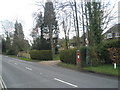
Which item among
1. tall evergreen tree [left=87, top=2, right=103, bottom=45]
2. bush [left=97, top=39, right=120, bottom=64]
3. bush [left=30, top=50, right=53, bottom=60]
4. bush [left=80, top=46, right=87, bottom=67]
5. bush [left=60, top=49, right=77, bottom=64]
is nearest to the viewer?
bush [left=80, top=46, right=87, bottom=67]

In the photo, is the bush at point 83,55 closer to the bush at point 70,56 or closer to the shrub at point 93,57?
the shrub at point 93,57

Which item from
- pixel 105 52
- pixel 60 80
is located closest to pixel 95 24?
pixel 105 52

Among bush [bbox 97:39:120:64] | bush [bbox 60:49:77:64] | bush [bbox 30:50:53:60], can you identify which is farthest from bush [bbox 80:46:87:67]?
bush [bbox 30:50:53:60]

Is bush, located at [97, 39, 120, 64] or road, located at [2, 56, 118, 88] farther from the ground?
bush, located at [97, 39, 120, 64]

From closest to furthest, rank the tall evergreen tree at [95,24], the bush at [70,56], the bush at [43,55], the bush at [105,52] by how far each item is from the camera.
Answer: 1. the bush at [105,52]
2. the bush at [70,56]
3. the tall evergreen tree at [95,24]
4. the bush at [43,55]

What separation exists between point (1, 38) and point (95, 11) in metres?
74.3

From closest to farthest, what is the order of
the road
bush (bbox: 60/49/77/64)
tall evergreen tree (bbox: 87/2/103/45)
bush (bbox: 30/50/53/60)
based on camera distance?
the road → bush (bbox: 60/49/77/64) → tall evergreen tree (bbox: 87/2/103/45) → bush (bbox: 30/50/53/60)

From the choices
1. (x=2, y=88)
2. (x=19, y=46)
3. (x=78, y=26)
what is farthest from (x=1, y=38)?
(x=2, y=88)

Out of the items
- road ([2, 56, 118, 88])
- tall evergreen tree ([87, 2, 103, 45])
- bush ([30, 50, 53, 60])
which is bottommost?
road ([2, 56, 118, 88])

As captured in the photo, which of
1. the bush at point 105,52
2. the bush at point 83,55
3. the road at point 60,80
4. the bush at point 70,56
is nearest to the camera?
the road at point 60,80

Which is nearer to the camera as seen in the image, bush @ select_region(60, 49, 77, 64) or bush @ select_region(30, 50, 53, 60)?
bush @ select_region(60, 49, 77, 64)

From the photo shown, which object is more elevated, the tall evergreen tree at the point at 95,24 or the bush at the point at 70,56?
the tall evergreen tree at the point at 95,24

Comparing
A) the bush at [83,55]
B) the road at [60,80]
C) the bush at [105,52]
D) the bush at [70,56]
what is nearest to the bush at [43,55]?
the bush at [70,56]

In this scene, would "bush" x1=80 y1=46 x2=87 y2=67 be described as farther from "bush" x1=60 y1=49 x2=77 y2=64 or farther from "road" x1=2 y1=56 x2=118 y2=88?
"road" x1=2 y1=56 x2=118 y2=88
